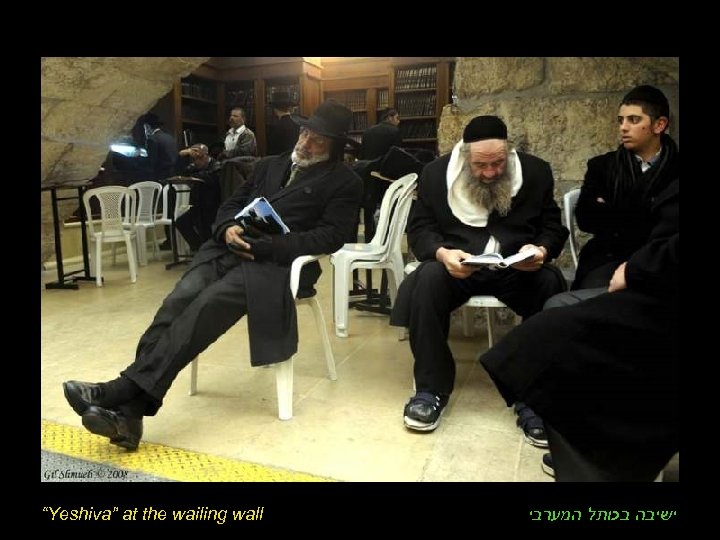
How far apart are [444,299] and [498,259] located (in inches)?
9.9

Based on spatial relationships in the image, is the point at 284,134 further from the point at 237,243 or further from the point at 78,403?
the point at 78,403

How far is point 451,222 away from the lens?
2.45 meters

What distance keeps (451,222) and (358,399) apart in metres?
0.82

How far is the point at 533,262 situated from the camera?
2207mm

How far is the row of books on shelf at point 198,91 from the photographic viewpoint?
8.15 meters

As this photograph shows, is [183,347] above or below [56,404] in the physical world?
above

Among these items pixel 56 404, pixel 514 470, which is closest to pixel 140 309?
pixel 56 404

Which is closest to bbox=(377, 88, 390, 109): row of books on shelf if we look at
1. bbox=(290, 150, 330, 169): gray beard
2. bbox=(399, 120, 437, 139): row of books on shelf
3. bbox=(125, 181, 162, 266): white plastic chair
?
bbox=(399, 120, 437, 139): row of books on shelf

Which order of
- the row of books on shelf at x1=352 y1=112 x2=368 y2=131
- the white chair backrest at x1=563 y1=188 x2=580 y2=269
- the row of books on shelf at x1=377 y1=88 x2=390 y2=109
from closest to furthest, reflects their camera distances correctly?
the white chair backrest at x1=563 y1=188 x2=580 y2=269 → the row of books on shelf at x1=377 y1=88 x2=390 y2=109 → the row of books on shelf at x1=352 y1=112 x2=368 y2=131

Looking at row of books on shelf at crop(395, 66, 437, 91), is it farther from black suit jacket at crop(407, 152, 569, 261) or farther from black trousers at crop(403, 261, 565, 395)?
black trousers at crop(403, 261, 565, 395)

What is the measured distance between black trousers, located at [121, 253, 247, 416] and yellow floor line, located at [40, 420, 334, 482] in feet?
0.49

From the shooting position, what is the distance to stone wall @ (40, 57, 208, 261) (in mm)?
3949

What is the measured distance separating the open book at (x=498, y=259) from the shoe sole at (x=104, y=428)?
4.27 feet
